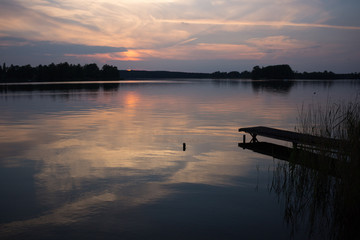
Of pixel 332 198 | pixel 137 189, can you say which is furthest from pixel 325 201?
pixel 137 189

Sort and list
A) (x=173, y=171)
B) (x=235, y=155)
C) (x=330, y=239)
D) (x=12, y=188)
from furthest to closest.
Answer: (x=235, y=155) < (x=173, y=171) < (x=12, y=188) < (x=330, y=239)

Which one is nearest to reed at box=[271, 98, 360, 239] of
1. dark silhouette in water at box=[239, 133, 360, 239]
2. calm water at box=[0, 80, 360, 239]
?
dark silhouette in water at box=[239, 133, 360, 239]

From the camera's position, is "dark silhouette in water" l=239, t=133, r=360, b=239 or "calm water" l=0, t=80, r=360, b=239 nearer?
"dark silhouette in water" l=239, t=133, r=360, b=239

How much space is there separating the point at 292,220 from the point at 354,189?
212 cm

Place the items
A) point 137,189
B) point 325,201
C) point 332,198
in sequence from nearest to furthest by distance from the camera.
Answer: point 325,201
point 332,198
point 137,189

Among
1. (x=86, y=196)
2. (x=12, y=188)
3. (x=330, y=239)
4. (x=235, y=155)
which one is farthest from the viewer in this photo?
(x=235, y=155)

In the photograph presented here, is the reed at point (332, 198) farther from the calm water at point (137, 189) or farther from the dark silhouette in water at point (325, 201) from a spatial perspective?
the calm water at point (137, 189)

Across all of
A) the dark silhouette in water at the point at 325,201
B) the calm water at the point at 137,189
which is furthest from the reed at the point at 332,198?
the calm water at the point at 137,189

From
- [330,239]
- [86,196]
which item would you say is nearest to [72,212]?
[86,196]

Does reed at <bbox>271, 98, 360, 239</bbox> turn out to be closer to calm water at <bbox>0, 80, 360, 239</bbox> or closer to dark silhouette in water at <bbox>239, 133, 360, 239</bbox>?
dark silhouette in water at <bbox>239, 133, 360, 239</bbox>

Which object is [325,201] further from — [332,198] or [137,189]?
[137,189]

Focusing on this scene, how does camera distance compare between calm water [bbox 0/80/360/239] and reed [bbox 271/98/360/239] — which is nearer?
reed [bbox 271/98/360/239]

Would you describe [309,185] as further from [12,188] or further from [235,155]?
[12,188]

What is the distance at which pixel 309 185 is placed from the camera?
38.7 feet
